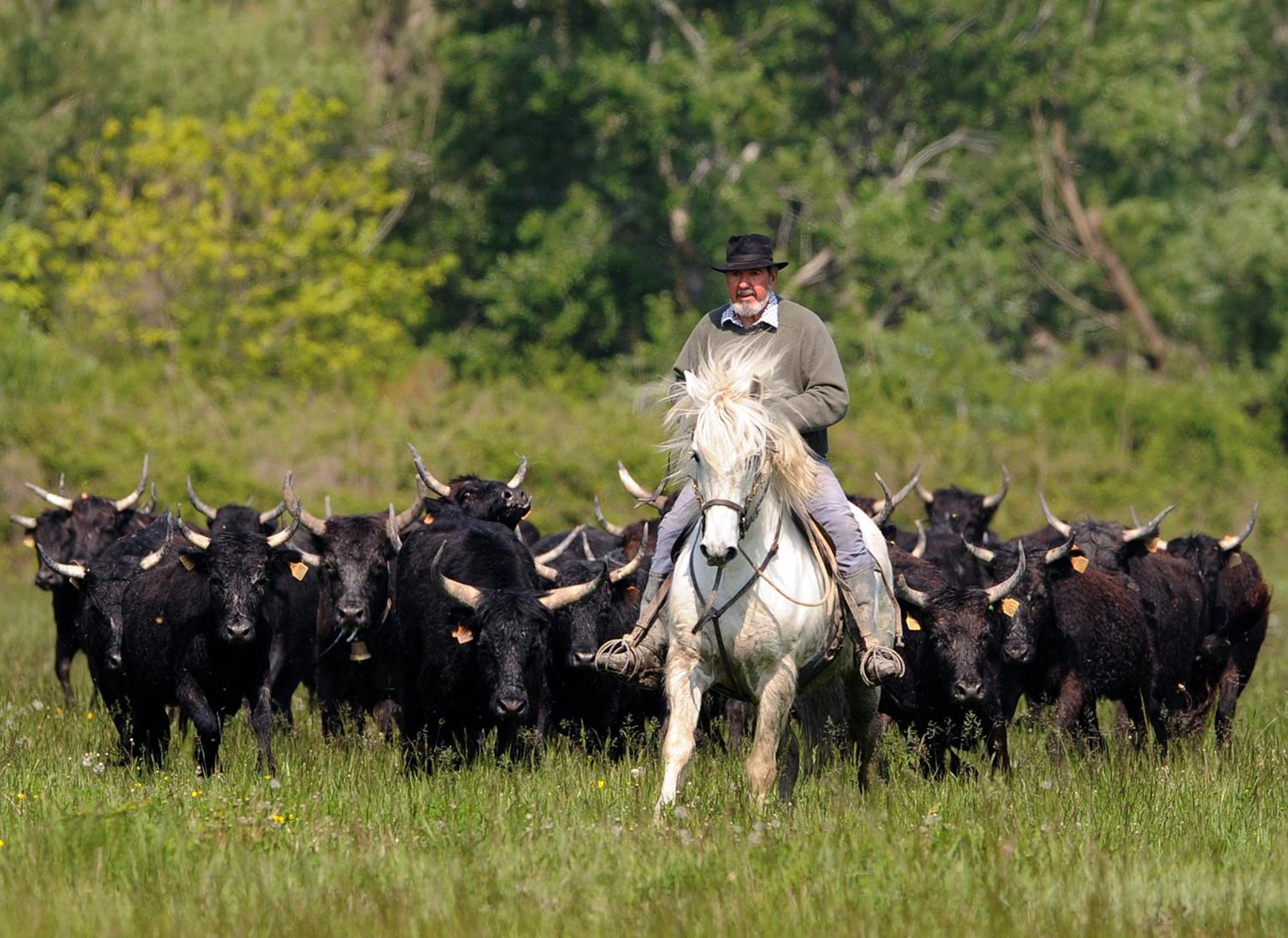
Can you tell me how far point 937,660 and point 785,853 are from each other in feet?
13.7

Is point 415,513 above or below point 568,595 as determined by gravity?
above

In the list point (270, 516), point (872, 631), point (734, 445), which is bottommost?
point (872, 631)

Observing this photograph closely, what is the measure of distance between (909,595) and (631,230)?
98.1 feet

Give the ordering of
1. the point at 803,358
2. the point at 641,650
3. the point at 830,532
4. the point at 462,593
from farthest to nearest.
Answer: the point at 462,593 < the point at 803,358 < the point at 830,532 < the point at 641,650

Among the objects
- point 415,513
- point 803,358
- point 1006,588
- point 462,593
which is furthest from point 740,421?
point 415,513

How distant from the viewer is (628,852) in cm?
847

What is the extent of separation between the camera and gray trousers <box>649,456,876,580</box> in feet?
34.5

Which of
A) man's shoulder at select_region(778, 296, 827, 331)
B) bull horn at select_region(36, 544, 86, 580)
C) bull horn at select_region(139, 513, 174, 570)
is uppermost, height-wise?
man's shoulder at select_region(778, 296, 827, 331)

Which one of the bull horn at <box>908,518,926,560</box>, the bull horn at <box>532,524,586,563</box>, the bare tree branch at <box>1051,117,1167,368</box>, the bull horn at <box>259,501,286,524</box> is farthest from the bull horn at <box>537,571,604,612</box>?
the bare tree branch at <box>1051,117,1167,368</box>

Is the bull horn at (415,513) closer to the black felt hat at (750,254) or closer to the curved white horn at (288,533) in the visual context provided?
the curved white horn at (288,533)

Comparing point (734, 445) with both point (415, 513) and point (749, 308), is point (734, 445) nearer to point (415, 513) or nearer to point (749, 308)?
point (749, 308)

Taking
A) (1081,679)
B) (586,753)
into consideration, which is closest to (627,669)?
(586,753)

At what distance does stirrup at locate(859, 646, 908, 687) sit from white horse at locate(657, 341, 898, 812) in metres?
0.23

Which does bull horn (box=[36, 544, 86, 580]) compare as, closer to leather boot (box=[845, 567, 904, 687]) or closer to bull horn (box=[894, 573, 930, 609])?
bull horn (box=[894, 573, 930, 609])
